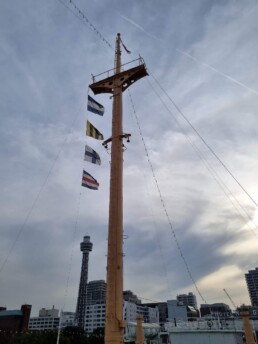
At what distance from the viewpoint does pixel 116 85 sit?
2295cm

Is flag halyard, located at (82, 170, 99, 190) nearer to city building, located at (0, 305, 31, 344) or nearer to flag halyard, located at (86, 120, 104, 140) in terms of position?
flag halyard, located at (86, 120, 104, 140)

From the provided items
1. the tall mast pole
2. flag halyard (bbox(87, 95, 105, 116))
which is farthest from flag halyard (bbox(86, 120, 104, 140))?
the tall mast pole

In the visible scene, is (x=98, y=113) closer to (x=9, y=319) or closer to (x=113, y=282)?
(x=113, y=282)

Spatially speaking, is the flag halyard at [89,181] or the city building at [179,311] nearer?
the flag halyard at [89,181]

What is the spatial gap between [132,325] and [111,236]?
53653 mm

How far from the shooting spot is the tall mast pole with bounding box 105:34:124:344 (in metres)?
15.7

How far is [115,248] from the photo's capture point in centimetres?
1688

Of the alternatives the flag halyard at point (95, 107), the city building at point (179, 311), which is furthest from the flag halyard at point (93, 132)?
the city building at point (179, 311)

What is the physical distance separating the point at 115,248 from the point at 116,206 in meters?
2.43

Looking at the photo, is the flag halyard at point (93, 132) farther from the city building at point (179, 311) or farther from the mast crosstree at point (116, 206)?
the city building at point (179, 311)

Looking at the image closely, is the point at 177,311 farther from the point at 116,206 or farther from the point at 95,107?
the point at 116,206

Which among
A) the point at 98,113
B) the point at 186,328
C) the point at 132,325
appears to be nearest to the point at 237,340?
the point at 186,328

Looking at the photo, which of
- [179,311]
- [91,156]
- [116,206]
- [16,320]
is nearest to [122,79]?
[91,156]

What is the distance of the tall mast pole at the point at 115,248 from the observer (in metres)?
15.7
